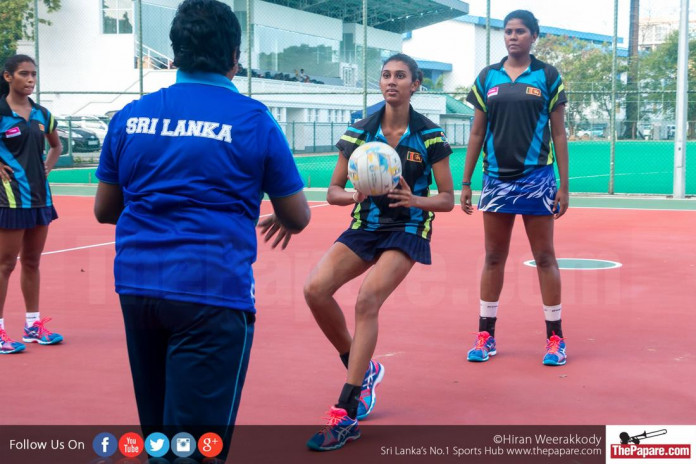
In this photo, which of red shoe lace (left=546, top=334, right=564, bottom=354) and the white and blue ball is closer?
the white and blue ball

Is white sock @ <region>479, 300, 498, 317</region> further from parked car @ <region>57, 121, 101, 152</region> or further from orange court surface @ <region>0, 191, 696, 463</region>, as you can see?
parked car @ <region>57, 121, 101, 152</region>

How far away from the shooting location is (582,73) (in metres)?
37.4

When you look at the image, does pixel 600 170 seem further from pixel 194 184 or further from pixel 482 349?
pixel 194 184

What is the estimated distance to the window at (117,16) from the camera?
40438 mm

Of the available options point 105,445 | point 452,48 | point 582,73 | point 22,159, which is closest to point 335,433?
point 105,445

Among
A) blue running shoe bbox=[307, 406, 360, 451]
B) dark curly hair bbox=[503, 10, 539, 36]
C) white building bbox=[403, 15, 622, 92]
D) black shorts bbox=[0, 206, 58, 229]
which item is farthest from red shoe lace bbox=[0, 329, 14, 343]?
white building bbox=[403, 15, 622, 92]

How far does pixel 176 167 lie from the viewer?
10.00 feet

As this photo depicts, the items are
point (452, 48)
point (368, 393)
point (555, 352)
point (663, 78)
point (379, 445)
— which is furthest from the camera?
point (452, 48)

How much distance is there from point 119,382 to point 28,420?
889 mm

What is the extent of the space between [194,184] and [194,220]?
120mm

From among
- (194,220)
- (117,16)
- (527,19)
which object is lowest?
(194,220)

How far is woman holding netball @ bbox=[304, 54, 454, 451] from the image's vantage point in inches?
203

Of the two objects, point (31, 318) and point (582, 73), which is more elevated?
point (582, 73)

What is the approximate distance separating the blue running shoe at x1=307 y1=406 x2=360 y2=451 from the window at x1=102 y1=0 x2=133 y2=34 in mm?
37855
